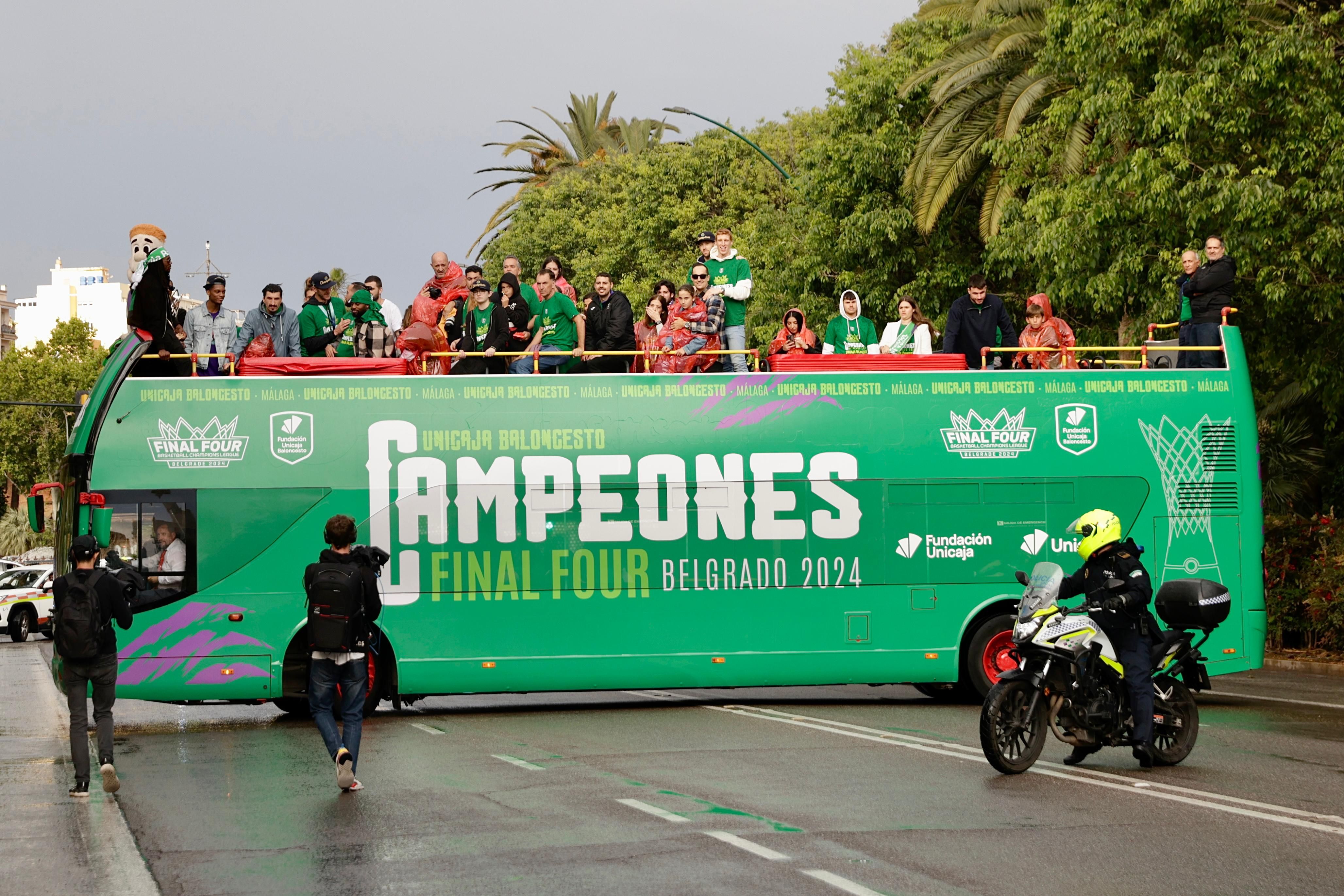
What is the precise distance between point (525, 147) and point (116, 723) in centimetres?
5580

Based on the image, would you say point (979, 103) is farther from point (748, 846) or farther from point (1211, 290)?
point (748, 846)

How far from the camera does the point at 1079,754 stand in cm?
1092

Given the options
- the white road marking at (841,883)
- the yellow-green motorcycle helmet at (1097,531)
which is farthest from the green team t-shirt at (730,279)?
the white road marking at (841,883)

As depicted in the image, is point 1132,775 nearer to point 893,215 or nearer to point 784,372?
point 784,372

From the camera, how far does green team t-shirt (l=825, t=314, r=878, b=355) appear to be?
55.2ft

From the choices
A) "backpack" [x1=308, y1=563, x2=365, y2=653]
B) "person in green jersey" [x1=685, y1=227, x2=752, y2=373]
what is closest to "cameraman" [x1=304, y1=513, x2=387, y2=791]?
"backpack" [x1=308, y1=563, x2=365, y2=653]

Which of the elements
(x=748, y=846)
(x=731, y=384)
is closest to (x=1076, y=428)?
(x=731, y=384)

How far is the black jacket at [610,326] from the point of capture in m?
16.0

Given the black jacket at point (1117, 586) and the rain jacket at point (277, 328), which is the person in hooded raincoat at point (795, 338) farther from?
the black jacket at point (1117, 586)

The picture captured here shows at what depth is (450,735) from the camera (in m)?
13.6

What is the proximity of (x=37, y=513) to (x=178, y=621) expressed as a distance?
2.00m

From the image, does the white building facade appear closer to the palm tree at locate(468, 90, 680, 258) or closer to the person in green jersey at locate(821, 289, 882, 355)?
the palm tree at locate(468, 90, 680, 258)

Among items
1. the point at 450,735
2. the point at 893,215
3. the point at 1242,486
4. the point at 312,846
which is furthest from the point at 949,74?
the point at 312,846

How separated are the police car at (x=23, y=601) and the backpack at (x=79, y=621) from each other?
30.3 m
